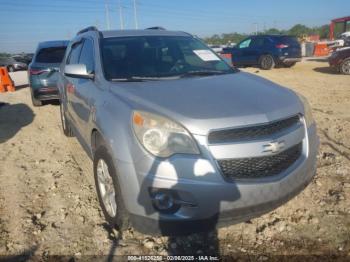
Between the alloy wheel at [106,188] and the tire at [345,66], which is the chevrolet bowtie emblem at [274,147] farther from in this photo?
the tire at [345,66]

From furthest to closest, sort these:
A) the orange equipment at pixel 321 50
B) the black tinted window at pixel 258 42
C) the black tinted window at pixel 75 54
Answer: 1. the orange equipment at pixel 321 50
2. the black tinted window at pixel 258 42
3. the black tinted window at pixel 75 54

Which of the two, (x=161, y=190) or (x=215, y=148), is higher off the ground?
(x=215, y=148)

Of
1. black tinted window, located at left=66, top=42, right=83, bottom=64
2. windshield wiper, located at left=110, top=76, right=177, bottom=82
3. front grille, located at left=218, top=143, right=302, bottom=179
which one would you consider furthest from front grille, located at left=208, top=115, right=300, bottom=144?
black tinted window, located at left=66, top=42, right=83, bottom=64

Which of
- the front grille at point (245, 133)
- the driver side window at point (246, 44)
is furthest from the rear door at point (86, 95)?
the driver side window at point (246, 44)

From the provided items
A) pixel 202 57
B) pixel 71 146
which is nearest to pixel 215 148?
pixel 202 57

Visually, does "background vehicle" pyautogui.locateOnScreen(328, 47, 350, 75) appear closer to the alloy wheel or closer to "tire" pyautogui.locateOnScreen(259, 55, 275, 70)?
"tire" pyautogui.locateOnScreen(259, 55, 275, 70)

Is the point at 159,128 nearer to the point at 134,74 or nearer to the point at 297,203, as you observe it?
the point at 134,74

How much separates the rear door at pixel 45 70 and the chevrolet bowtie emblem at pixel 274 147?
7137 millimetres

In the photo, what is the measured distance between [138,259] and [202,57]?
239 cm

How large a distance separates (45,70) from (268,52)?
1104 cm

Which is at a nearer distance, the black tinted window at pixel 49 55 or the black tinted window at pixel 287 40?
the black tinted window at pixel 49 55

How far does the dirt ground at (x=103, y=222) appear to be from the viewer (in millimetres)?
2895

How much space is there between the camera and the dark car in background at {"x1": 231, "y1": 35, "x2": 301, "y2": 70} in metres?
16.0

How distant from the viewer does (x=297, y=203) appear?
3512 millimetres
